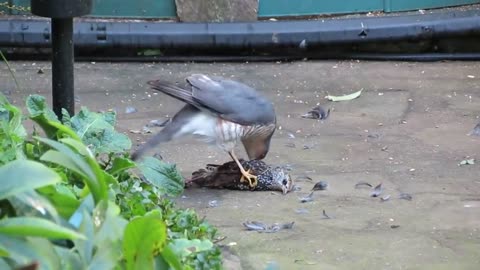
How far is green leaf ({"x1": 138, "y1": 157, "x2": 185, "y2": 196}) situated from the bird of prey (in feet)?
4.08

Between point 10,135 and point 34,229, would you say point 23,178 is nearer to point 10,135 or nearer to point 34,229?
point 34,229

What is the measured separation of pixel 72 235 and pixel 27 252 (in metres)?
0.15

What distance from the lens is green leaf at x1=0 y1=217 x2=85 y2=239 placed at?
7.25ft

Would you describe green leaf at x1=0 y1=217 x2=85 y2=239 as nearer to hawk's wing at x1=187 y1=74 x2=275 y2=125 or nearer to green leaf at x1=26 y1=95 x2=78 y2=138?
green leaf at x1=26 y1=95 x2=78 y2=138

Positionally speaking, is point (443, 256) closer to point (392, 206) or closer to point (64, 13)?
point (392, 206)

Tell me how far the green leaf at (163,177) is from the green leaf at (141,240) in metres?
1.26

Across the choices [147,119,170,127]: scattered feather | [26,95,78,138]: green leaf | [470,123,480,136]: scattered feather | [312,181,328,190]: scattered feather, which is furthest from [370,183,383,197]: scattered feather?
[26,95,78,138]: green leaf

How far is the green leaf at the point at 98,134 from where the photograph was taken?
3.84 m

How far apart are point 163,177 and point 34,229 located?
5.47 feet

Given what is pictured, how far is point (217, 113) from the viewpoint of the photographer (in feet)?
17.1

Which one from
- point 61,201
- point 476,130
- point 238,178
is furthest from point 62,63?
point 476,130

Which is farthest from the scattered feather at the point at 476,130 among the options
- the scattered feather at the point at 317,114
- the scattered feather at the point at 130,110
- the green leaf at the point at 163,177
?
the green leaf at the point at 163,177

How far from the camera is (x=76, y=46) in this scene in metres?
8.20

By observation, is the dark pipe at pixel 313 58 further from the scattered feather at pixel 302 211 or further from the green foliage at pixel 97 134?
the green foliage at pixel 97 134
